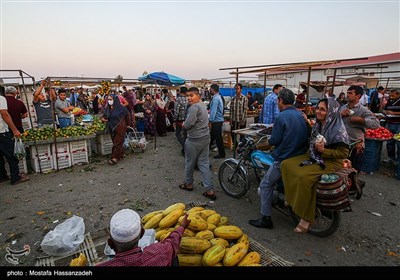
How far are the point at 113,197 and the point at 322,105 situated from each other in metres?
4.27

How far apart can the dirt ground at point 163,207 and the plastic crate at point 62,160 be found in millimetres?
229

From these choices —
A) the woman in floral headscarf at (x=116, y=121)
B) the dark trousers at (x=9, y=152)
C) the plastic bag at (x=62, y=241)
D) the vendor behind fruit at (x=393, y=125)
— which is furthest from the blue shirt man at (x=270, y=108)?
the dark trousers at (x=9, y=152)

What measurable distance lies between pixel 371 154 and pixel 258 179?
3.29 m

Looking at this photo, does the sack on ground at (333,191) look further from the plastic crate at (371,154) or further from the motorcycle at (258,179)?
the plastic crate at (371,154)

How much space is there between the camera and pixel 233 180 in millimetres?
4945

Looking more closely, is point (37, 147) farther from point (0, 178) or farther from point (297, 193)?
point (297, 193)

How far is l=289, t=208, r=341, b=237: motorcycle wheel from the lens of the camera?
3480 millimetres

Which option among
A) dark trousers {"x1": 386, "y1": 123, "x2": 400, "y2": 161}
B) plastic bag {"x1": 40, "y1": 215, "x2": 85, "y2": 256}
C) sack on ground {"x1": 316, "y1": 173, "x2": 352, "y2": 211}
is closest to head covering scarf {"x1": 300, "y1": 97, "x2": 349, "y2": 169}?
sack on ground {"x1": 316, "y1": 173, "x2": 352, "y2": 211}

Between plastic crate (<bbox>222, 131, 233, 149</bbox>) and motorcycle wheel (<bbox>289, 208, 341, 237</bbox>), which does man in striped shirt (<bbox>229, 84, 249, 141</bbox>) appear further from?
motorcycle wheel (<bbox>289, 208, 341, 237</bbox>)

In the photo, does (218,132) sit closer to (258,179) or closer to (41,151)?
(258,179)

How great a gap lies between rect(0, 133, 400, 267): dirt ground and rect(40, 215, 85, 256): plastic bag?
0.72 meters

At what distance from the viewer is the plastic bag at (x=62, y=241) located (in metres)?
2.77

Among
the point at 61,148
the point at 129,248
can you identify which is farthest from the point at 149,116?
the point at 129,248
